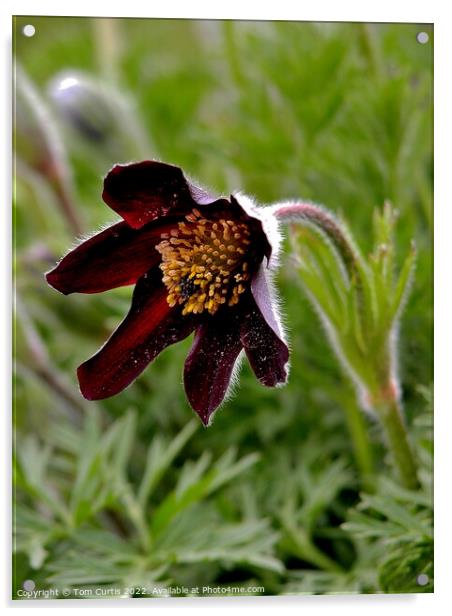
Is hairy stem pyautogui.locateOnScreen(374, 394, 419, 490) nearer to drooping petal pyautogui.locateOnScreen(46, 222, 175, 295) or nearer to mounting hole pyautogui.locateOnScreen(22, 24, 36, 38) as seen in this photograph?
drooping petal pyautogui.locateOnScreen(46, 222, 175, 295)

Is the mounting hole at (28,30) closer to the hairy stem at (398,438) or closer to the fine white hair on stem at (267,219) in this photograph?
the fine white hair on stem at (267,219)

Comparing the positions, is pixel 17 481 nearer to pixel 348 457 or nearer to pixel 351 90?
pixel 348 457

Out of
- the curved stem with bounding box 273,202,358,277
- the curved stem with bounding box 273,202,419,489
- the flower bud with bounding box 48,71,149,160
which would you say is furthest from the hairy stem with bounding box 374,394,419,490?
the flower bud with bounding box 48,71,149,160

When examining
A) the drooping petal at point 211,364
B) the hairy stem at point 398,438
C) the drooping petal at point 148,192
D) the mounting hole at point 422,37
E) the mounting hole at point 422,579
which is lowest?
the mounting hole at point 422,579

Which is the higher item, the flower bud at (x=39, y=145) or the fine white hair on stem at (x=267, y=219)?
the flower bud at (x=39, y=145)

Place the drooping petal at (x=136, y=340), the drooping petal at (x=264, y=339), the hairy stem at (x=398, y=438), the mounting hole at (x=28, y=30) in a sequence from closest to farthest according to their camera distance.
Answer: the drooping petal at (x=264, y=339) < the drooping petal at (x=136, y=340) < the hairy stem at (x=398, y=438) < the mounting hole at (x=28, y=30)

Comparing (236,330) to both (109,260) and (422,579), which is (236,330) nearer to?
(109,260)

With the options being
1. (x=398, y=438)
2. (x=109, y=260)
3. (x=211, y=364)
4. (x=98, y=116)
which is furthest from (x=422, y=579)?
(x=98, y=116)
